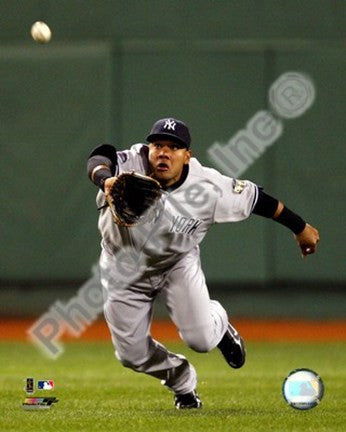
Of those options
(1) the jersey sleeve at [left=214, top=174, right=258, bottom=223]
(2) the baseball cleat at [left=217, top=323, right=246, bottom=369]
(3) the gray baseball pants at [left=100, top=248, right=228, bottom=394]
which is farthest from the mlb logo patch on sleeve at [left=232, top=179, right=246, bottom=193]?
(2) the baseball cleat at [left=217, top=323, right=246, bottom=369]

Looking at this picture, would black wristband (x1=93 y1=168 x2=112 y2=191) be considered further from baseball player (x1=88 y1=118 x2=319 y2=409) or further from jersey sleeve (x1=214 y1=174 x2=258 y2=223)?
jersey sleeve (x1=214 y1=174 x2=258 y2=223)

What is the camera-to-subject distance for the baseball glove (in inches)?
231

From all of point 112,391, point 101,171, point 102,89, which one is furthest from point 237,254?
point 101,171

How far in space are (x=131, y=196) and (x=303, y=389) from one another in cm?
152

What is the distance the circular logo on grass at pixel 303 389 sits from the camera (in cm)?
639

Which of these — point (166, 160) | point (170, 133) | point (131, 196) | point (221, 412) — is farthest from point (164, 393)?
point (131, 196)

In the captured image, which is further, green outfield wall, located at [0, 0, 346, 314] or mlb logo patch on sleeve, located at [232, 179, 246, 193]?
green outfield wall, located at [0, 0, 346, 314]

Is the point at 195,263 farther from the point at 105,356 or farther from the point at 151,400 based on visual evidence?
the point at 105,356

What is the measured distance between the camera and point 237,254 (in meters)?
13.2

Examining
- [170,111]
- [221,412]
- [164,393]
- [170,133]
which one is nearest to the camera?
[170,133]

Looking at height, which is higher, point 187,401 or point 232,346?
point 232,346

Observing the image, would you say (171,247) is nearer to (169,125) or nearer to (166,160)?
(166,160)

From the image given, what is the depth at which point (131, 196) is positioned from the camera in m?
5.95

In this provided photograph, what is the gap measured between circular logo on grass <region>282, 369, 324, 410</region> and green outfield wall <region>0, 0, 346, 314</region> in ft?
21.5
